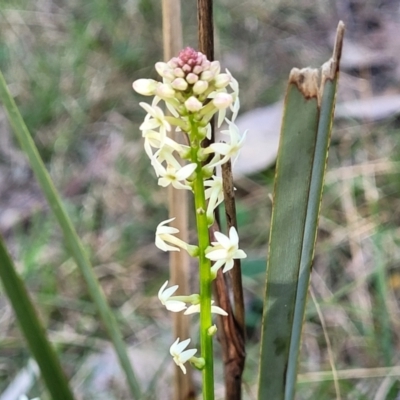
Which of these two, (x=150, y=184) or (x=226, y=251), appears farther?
(x=150, y=184)

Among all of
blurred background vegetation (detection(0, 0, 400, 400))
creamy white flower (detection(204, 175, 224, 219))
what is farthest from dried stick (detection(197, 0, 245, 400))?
blurred background vegetation (detection(0, 0, 400, 400))

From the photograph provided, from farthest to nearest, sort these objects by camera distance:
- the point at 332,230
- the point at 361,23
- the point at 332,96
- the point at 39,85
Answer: the point at 361,23 → the point at 39,85 → the point at 332,230 → the point at 332,96

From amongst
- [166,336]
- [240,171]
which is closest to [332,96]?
[166,336]

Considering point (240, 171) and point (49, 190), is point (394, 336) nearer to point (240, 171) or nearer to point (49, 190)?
point (240, 171)

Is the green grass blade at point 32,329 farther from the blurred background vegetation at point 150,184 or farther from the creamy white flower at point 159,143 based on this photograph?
the blurred background vegetation at point 150,184

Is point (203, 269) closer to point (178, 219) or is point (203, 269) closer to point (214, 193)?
point (214, 193)

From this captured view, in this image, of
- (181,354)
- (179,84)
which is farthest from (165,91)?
(181,354)
